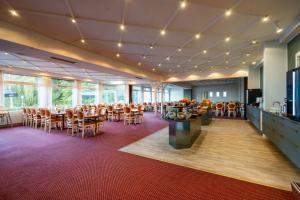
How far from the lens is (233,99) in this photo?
18656 mm

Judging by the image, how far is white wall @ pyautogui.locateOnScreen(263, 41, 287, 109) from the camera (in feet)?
16.8

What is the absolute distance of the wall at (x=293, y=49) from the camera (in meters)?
4.39

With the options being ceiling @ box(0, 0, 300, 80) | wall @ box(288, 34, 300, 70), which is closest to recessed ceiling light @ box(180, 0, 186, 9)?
ceiling @ box(0, 0, 300, 80)

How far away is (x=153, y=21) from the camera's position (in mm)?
3764

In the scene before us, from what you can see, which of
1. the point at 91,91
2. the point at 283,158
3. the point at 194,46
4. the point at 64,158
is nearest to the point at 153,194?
the point at 64,158

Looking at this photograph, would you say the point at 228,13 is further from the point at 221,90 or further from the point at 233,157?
the point at 221,90

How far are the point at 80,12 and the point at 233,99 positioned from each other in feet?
64.2

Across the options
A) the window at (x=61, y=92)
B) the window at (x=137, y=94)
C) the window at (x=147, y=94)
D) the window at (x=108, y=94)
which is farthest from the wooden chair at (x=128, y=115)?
the window at (x=147, y=94)

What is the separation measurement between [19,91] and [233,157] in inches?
464

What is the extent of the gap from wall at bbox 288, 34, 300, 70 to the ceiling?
19.7 inches

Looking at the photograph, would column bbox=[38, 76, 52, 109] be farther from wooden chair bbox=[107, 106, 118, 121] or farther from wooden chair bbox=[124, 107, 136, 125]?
wooden chair bbox=[124, 107, 136, 125]

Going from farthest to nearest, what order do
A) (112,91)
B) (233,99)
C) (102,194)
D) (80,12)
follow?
(233,99) → (112,91) → (80,12) → (102,194)

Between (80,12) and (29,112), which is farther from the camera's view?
(29,112)

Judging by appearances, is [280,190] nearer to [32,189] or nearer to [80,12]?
[32,189]
